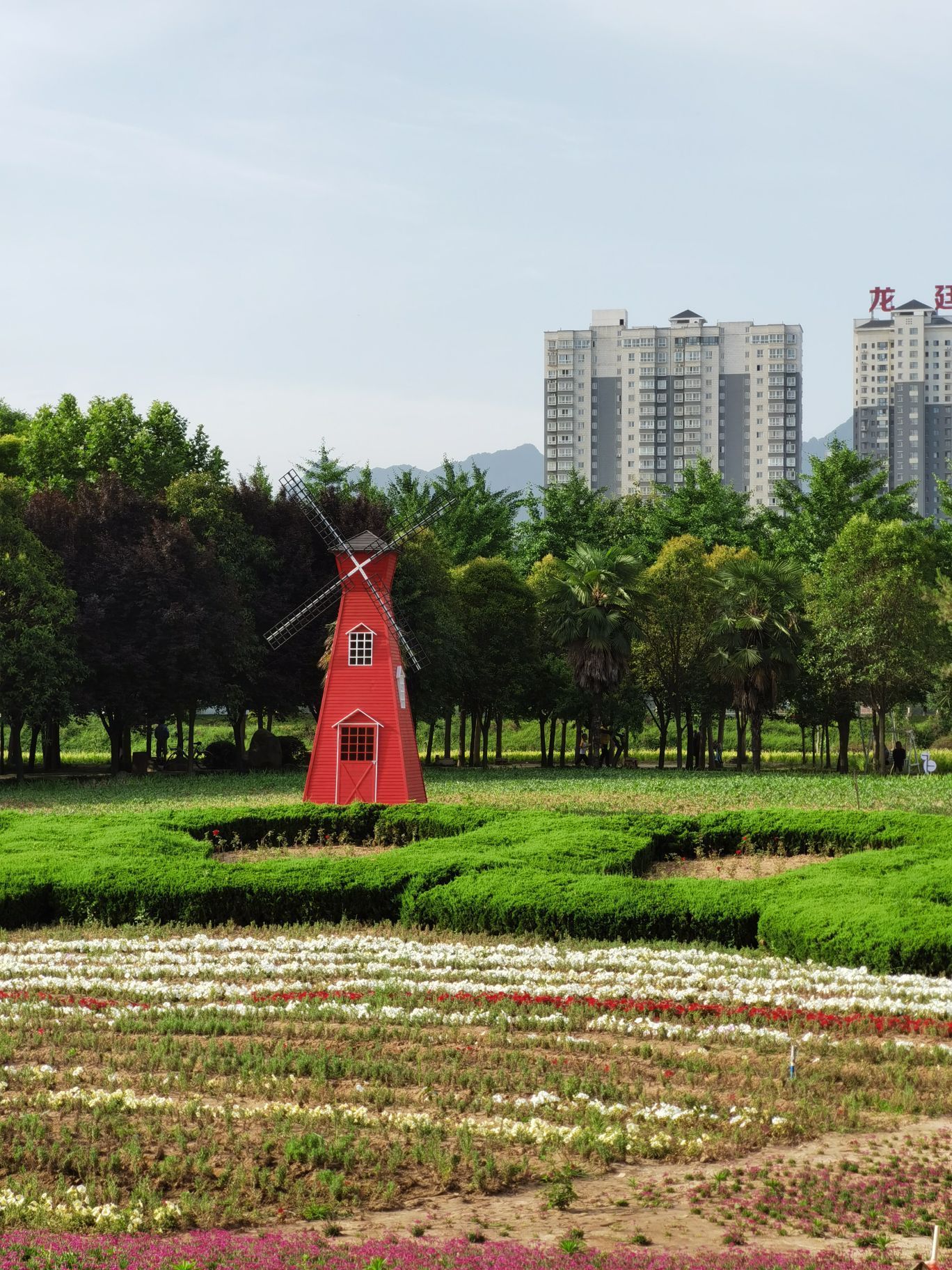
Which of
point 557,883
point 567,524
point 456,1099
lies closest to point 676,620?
point 567,524

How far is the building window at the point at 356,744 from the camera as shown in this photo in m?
33.2

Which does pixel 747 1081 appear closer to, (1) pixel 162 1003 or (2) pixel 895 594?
(1) pixel 162 1003

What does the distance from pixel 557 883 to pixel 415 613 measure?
35.7 meters

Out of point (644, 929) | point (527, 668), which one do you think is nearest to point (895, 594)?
point (527, 668)

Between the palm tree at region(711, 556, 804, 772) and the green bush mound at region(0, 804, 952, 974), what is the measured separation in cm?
2946

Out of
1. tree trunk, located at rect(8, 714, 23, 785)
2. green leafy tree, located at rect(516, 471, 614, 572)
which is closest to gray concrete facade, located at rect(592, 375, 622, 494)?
green leafy tree, located at rect(516, 471, 614, 572)

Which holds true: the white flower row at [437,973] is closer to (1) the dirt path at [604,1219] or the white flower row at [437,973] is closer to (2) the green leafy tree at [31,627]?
(1) the dirt path at [604,1219]

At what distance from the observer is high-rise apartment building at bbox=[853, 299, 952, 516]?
187000mm

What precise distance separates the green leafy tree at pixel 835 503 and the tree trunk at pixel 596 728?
54.8 ft

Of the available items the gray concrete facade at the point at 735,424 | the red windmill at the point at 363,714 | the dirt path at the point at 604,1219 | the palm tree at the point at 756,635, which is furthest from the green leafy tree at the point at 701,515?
the gray concrete facade at the point at 735,424

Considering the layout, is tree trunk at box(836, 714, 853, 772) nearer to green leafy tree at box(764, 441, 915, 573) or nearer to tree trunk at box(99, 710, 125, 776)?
green leafy tree at box(764, 441, 915, 573)

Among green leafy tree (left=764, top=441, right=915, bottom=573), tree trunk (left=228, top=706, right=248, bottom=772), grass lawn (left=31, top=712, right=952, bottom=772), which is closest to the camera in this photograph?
tree trunk (left=228, top=706, right=248, bottom=772)

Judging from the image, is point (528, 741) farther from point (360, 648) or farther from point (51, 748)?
point (360, 648)

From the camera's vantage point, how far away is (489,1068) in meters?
11.8
